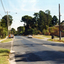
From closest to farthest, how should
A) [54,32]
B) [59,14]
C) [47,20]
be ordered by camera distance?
[59,14], [54,32], [47,20]

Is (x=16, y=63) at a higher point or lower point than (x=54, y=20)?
lower

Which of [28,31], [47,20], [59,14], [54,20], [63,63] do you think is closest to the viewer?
[63,63]

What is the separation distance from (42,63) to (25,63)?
1.11 meters

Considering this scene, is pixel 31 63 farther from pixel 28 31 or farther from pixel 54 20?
pixel 54 20

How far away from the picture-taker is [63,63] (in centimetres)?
823

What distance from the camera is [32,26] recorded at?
11594 cm

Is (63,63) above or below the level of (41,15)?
below

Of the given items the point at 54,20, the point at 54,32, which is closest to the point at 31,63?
the point at 54,32

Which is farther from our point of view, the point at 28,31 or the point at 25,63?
the point at 28,31

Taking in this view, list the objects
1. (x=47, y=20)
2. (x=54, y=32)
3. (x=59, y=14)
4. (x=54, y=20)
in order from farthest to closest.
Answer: (x=54, y=20) < (x=47, y=20) < (x=54, y=32) < (x=59, y=14)

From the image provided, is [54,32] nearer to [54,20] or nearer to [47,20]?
[47,20]

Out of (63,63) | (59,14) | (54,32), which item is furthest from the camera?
(54,32)

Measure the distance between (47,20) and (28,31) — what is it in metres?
21.5

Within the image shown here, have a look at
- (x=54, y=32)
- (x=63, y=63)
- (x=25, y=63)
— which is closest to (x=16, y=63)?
(x=25, y=63)
